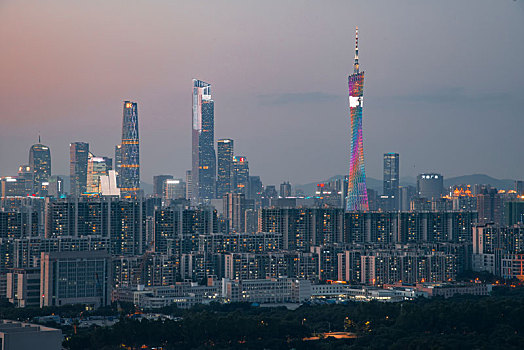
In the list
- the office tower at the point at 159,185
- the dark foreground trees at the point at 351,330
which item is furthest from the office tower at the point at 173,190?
the dark foreground trees at the point at 351,330

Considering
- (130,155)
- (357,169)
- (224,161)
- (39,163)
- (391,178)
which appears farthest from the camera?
(224,161)

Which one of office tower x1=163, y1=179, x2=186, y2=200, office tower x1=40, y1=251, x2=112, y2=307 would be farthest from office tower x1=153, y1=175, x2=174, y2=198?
office tower x1=40, y1=251, x2=112, y2=307

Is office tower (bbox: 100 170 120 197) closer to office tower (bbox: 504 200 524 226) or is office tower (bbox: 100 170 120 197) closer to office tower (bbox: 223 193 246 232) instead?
office tower (bbox: 223 193 246 232)

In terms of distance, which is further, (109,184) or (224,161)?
(224,161)

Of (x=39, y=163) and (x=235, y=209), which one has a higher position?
(x=39, y=163)

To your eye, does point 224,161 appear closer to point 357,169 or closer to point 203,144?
point 203,144

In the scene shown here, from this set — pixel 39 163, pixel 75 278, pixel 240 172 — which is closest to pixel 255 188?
pixel 240 172
